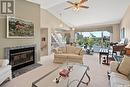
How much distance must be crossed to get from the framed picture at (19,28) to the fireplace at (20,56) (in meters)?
0.50

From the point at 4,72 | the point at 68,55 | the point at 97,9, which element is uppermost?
the point at 97,9

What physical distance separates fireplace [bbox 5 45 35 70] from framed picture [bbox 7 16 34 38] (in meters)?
0.50

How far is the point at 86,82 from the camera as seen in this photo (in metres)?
4.14

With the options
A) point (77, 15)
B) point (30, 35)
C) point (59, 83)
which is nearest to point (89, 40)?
point (77, 15)

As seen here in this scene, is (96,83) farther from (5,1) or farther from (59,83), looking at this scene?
(5,1)

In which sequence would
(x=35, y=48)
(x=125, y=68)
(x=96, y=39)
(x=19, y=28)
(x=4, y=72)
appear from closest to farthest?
1. (x=125, y=68)
2. (x=4, y=72)
3. (x=19, y=28)
4. (x=35, y=48)
5. (x=96, y=39)

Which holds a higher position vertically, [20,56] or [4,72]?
[20,56]

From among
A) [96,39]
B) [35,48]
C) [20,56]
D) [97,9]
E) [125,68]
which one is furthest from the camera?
[96,39]

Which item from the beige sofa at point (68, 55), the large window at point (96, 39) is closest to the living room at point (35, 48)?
the beige sofa at point (68, 55)

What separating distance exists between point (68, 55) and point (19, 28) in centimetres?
248

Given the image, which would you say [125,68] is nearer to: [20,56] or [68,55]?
[68,55]

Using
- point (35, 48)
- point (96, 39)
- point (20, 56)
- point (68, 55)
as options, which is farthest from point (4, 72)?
point (96, 39)

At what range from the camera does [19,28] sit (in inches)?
222

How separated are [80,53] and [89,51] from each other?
4.55 metres
